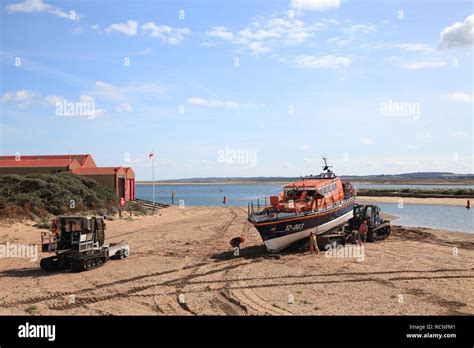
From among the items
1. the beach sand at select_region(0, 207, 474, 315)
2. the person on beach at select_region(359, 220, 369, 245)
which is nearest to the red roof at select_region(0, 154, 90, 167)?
the beach sand at select_region(0, 207, 474, 315)

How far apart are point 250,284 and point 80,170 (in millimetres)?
41888

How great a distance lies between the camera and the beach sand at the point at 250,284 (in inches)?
476

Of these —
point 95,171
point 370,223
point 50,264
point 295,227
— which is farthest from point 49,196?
point 370,223

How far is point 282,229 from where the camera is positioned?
797 inches

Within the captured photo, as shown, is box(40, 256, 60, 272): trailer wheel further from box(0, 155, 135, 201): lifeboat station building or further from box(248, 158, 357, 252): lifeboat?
box(0, 155, 135, 201): lifeboat station building

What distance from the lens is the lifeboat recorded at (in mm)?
20250

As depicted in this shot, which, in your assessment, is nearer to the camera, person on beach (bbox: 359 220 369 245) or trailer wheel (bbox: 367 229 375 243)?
person on beach (bbox: 359 220 369 245)

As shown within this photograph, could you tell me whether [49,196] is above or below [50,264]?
above

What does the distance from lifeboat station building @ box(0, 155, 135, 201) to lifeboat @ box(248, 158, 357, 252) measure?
101ft

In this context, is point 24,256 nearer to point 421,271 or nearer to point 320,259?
point 320,259

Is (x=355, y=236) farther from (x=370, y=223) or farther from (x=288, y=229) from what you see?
(x=288, y=229)

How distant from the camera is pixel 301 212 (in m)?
20.8

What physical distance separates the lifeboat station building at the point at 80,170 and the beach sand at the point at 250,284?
93.2ft
